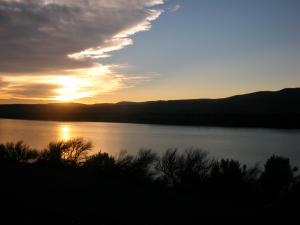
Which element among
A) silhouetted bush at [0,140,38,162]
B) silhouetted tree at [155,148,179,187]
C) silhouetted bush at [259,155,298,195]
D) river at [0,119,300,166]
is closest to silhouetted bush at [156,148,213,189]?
silhouetted tree at [155,148,179,187]

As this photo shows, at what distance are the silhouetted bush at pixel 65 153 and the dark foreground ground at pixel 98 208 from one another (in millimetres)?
3935

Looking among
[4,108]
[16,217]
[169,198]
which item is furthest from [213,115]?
[4,108]

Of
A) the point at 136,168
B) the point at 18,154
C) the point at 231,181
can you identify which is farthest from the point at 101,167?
the point at 18,154

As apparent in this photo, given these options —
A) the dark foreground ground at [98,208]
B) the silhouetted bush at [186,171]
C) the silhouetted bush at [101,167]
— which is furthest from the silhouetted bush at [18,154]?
the silhouetted bush at [186,171]

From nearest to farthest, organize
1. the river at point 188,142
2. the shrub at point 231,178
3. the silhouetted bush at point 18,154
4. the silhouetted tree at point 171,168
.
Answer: the shrub at point 231,178, the silhouetted tree at point 171,168, the silhouetted bush at point 18,154, the river at point 188,142

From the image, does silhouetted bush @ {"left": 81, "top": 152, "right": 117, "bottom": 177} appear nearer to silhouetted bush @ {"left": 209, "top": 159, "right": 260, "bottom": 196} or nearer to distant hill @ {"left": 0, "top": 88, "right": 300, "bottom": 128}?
silhouetted bush @ {"left": 209, "top": 159, "right": 260, "bottom": 196}

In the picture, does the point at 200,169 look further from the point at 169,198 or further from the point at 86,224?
the point at 86,224

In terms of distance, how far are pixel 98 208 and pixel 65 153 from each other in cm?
783

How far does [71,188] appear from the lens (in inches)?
284

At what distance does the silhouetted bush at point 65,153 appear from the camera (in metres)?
11.9

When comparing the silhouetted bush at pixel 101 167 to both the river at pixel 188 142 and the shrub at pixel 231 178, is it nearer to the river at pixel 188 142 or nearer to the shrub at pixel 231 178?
the shrub at pixel 231 178

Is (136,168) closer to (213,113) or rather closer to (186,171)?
(186,171)

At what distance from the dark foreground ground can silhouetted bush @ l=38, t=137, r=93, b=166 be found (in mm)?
3935

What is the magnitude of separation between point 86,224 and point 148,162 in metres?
7.18
